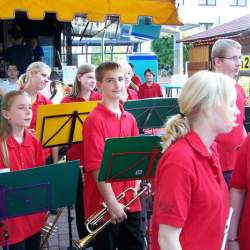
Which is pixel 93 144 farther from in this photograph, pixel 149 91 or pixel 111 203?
pixel 149 91

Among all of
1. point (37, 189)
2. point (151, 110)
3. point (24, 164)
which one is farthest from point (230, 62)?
point (37, 189)

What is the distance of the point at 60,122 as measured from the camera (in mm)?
4188

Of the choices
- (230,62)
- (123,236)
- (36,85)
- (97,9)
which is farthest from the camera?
(97,9)

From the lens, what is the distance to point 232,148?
157 inches

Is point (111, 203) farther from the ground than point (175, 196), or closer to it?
closer to it

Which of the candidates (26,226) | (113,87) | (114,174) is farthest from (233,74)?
(26,226)

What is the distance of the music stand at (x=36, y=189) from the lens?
9.00 feet

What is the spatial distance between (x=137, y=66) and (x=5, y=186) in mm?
13590

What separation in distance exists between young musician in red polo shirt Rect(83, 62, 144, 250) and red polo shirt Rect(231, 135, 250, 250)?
1.05 meters

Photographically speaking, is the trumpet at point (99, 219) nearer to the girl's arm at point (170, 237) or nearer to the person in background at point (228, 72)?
the person in background at point (228, 72)

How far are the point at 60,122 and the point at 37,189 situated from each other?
1397mm

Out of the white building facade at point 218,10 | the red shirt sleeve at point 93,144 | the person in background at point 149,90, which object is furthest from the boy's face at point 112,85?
the white building facade at point 218,10

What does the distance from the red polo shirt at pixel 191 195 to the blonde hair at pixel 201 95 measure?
49 mm

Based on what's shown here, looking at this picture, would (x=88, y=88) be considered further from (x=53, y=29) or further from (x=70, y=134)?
(x=53, y=29)
